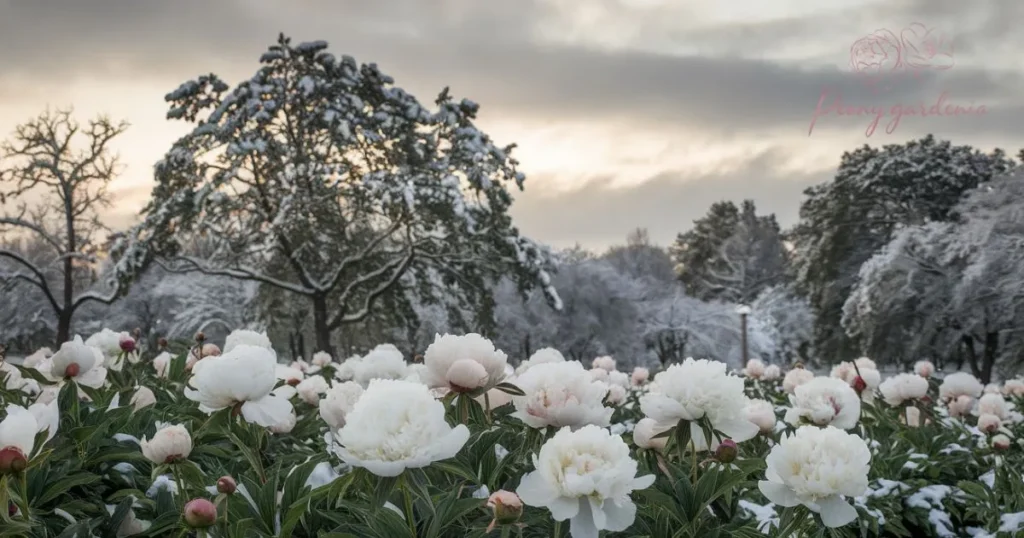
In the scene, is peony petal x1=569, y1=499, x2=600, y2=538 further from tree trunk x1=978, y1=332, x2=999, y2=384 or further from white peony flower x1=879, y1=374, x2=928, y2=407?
tree trunk x1=978, y1=332, x2=999, y2=384

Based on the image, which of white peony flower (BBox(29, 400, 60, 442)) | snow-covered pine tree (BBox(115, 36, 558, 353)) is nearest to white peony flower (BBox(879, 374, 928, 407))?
white peony flower (BBox(29, 400, 60, 442))

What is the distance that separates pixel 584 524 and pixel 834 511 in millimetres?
466

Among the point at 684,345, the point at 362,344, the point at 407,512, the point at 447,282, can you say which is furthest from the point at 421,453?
the point at 684,345

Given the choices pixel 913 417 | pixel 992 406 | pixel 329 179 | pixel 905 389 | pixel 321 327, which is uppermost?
pixel 329 179

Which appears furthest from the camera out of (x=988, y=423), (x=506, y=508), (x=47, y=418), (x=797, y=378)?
(x=988, y=423)

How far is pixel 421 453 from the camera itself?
1167 mm

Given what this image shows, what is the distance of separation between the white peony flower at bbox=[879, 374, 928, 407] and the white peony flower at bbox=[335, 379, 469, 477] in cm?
296

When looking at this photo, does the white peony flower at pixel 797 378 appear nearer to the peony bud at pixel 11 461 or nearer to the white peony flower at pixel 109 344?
the white peony flower at pixel 109 344

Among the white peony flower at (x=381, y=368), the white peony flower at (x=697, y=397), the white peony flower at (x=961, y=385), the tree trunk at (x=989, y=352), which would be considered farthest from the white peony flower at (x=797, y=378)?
the tree trunk at (x=989, y=352)

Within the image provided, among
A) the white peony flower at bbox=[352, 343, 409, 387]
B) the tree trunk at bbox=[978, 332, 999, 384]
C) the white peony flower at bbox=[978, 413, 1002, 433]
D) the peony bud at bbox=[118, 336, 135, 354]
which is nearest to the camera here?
the white peony flower at bbox=[352, 343, 409, 387]

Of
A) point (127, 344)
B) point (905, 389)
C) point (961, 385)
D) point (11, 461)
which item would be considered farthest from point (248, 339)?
point (961, 385)

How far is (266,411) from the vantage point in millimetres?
1536

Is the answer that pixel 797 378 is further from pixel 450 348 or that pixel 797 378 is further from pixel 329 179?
pixel 329 179

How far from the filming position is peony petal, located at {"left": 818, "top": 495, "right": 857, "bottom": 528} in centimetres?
130
